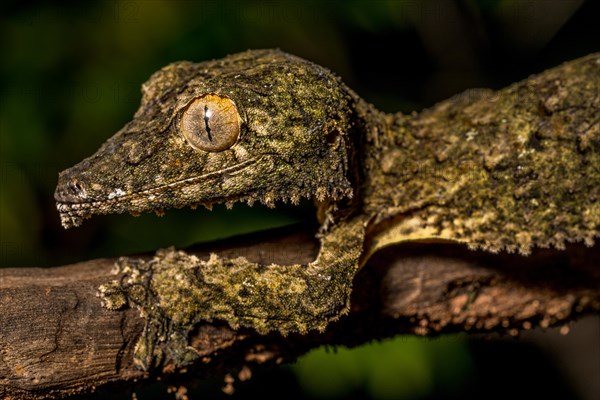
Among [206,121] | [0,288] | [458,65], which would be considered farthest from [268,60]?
[458,65]

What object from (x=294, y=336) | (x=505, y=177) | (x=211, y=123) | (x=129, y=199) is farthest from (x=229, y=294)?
(x=505, y=177)

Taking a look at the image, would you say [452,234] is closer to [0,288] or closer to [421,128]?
[421,128]

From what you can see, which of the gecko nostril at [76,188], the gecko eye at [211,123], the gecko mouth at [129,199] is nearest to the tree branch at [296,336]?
the gecko mouth at [129,199]

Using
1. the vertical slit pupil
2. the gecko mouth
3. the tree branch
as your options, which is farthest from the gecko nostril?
the vertical slit pupil

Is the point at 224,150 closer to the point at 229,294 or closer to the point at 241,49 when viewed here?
the point at 229,294

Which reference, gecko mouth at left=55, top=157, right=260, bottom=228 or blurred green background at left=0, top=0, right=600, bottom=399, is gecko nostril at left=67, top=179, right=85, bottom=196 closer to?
gecko mouth at left=55, top=157, right=260, bottom=228

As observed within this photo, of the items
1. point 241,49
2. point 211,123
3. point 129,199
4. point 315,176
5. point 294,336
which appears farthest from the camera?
point 241,49

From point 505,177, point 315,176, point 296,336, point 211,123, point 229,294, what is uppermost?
point 211,123

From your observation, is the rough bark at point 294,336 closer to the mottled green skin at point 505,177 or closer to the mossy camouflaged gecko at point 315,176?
the mossy camouflaged gecko at point 315,176
